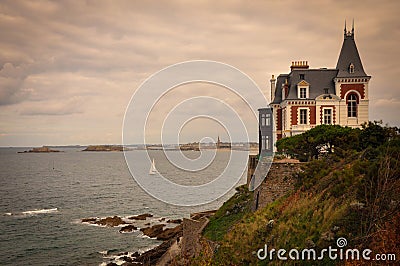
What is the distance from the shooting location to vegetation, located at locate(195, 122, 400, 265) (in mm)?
10906

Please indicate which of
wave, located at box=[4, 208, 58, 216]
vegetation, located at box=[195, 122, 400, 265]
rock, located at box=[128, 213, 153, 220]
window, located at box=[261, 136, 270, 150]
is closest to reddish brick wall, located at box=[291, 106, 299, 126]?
window, located at box=[261, 136, 270, 150]

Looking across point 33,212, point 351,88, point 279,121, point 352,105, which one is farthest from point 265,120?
point 33,212

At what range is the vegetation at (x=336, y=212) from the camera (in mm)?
10906

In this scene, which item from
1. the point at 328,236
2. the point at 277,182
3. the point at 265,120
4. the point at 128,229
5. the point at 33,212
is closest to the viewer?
the point at 328,236

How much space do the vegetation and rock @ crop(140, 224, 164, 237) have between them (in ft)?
82.2

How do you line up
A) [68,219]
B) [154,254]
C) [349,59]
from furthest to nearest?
[68,219], [349,59], [154,254]

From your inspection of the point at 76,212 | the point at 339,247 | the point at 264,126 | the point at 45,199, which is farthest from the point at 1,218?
the point at 339,247

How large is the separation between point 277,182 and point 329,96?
14.7m

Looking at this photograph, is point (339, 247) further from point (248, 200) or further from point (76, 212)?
point (76, 212)

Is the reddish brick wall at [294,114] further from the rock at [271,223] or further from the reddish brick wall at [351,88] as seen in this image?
the rock at [271,223]

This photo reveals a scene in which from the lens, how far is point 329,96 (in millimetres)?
33562

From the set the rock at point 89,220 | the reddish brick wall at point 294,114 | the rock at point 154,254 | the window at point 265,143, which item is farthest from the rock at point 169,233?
the reddish brick wall at point 294,114

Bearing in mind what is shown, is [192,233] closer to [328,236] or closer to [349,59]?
[328,236]

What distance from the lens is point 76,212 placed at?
54.6 meters
